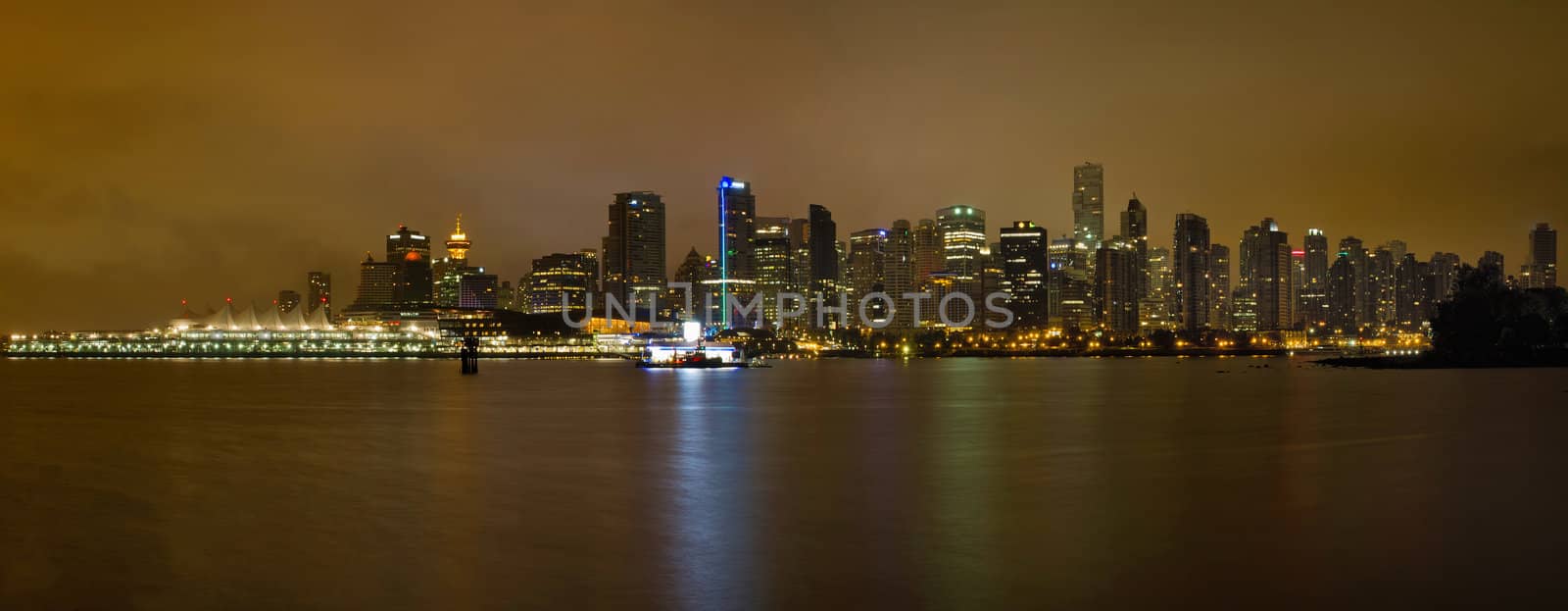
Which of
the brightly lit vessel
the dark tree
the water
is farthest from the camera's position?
the brightly lit vessel

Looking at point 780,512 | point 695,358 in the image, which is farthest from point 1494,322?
point 780,512

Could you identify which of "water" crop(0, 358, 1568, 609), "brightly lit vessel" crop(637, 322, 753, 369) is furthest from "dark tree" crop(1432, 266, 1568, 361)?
"brightly lit vessel" crop(637, 322, 753, 369)

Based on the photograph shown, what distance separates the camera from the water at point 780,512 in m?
13.0

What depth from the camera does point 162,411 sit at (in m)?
44.8

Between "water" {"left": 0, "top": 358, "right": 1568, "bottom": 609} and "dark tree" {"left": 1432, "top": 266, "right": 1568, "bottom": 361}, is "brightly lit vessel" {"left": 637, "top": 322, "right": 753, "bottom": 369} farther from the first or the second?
"water" {"left": 0, "top": 358, "right": 1568, "bottom": 609}

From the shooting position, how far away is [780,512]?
18.8 m

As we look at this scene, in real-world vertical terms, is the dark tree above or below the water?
above

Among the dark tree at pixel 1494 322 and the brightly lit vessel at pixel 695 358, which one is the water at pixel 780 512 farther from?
the brightly lit vessel at pixel 695 358

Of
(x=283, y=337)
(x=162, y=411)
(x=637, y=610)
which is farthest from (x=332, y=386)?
(x=283, y=337)

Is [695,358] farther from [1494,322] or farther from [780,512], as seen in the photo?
[780,512]

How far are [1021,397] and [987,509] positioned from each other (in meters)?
40.3

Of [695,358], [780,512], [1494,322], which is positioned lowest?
[780,512]

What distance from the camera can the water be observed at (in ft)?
42.5

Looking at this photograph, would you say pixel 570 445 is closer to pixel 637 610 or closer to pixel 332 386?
pixel 637 610
